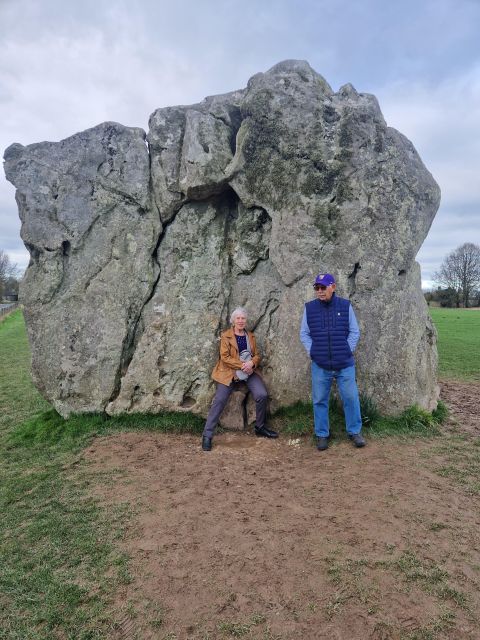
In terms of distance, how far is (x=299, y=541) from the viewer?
4.79 meters

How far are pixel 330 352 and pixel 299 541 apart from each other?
10.5ft

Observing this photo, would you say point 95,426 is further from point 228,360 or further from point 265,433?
point 265,433

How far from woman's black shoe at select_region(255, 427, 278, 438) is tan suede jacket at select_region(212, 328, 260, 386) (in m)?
1.01

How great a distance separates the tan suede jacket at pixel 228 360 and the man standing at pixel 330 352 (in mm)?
1319

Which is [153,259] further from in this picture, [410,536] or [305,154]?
[410,536]

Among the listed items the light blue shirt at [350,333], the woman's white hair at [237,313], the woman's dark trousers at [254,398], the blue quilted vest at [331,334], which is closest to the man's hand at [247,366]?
the woman's dark trousers at [254,398]

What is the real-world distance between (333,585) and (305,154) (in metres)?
6.82

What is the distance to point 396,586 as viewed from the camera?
4.09 meters

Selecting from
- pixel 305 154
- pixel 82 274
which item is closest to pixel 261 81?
pixel 305 154

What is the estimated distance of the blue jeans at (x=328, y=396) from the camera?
7.25 metres

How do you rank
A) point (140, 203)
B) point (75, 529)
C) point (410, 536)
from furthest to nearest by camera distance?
point (140, 203) < point (75, 529) < point (410, 536)

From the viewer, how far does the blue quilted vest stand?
23.9 feet

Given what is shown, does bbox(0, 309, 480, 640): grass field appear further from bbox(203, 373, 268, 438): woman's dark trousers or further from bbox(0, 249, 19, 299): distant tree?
bbox(0, 249, 19, 299): distant tree

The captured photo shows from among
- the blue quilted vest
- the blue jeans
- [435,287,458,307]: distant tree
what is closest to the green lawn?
the blue jeans
